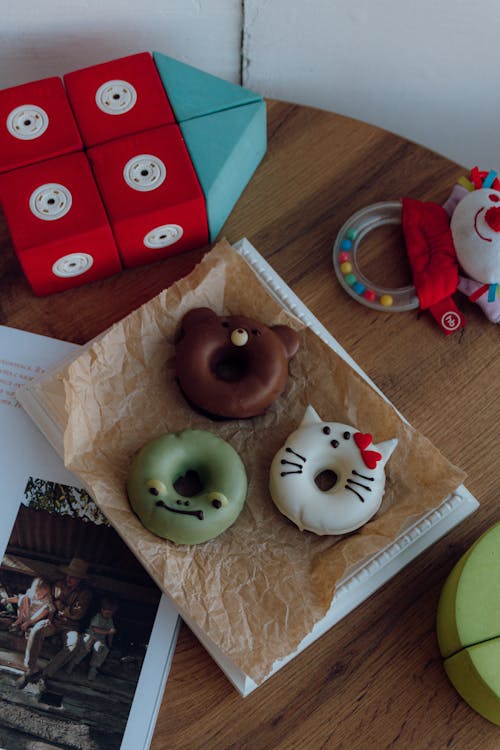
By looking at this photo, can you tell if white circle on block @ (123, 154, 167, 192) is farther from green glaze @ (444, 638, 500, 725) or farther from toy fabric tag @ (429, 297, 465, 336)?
green glaze @ (444, 638, 500, 725)

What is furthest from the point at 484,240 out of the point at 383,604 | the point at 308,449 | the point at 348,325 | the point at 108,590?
the point at 108,590

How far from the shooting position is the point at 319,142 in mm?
997

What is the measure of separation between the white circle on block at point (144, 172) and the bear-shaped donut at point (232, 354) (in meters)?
0.15

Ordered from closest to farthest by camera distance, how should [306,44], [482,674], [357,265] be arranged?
1. [482,674]
2. [357,265]
3. [306,44]

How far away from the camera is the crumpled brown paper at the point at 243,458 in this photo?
0.78 m

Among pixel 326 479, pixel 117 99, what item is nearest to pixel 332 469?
pixel 326 479

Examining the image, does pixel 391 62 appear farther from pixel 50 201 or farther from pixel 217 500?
pixel 217 500

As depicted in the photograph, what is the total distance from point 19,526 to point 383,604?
398mm

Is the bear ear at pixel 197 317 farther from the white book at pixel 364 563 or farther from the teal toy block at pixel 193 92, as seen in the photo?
the teal toy block at pixel 193 92

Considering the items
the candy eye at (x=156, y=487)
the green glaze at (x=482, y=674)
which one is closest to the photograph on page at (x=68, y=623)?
the candy eye at (x=156, y=487)

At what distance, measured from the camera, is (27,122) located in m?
0.89

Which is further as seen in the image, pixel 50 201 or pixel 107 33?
pixel 107 33

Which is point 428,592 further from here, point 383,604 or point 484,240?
point 484,240

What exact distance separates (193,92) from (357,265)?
0.90ft
